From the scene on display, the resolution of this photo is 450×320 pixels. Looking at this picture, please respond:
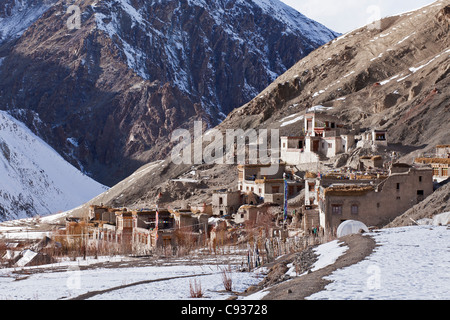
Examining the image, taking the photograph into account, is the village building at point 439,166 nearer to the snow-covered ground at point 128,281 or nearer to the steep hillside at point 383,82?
the steep hillside at point 383,82

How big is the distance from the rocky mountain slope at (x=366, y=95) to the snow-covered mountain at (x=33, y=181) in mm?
20426

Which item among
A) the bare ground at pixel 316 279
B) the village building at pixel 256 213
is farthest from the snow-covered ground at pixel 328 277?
the village building at pixel 256 213

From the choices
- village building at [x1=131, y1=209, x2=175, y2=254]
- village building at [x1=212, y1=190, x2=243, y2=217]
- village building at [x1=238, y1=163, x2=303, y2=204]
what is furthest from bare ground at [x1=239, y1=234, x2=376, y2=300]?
village building at [x1=212, y1=190, x2=243, y2=217]

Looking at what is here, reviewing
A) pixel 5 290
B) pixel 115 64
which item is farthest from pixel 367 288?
pixel 115 64

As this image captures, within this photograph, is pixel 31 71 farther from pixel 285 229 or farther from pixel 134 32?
pixel 285 229

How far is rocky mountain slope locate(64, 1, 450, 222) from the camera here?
6378 centimetres

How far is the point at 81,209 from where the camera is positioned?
258ft

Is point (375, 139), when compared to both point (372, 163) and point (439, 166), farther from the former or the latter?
point (439, 166)

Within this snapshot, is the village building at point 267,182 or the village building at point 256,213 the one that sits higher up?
the village building at point 267,182

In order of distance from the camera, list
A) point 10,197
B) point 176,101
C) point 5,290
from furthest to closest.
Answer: point 176,101
point 10,197
point 5,290

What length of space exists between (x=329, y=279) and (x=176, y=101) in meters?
145

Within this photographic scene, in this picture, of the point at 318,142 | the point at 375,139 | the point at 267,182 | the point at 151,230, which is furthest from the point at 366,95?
the point at 151,230

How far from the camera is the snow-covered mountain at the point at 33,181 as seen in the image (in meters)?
99.9

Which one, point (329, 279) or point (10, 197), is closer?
point (329, 279)
